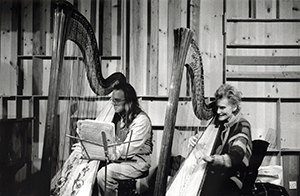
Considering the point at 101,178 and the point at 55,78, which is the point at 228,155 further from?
the point at 55,78

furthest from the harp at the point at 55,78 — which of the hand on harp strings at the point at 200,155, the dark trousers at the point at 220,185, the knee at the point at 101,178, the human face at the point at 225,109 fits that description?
the human face at the point at 225,109

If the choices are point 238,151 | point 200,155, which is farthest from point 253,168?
point 200,155

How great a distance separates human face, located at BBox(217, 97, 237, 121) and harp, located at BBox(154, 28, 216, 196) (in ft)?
0.24

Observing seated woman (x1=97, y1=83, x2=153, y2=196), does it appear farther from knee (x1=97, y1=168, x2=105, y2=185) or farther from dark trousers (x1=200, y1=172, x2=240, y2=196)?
dark trousers (x1=200, y1=172, x2=240, y2=196)

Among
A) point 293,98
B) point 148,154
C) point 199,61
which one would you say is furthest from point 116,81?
point 293,98

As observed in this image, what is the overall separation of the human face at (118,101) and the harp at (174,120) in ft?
2.15

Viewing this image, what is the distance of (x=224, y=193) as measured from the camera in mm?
1936

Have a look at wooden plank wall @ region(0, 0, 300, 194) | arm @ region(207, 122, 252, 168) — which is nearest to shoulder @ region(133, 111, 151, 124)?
wooden plank wall @ region(0, 0, 300, 194)

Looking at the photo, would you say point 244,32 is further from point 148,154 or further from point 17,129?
point 17,129

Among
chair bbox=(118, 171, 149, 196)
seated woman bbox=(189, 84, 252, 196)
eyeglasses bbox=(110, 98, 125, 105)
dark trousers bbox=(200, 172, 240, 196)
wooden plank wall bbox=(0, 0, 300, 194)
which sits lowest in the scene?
chair bbox=(118, 171, 149, 196)

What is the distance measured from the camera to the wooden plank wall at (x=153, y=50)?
2.62m

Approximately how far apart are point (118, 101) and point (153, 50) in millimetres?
757

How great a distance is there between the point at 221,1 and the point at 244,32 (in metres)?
0.42

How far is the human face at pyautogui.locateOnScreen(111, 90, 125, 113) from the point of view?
7.67ft
